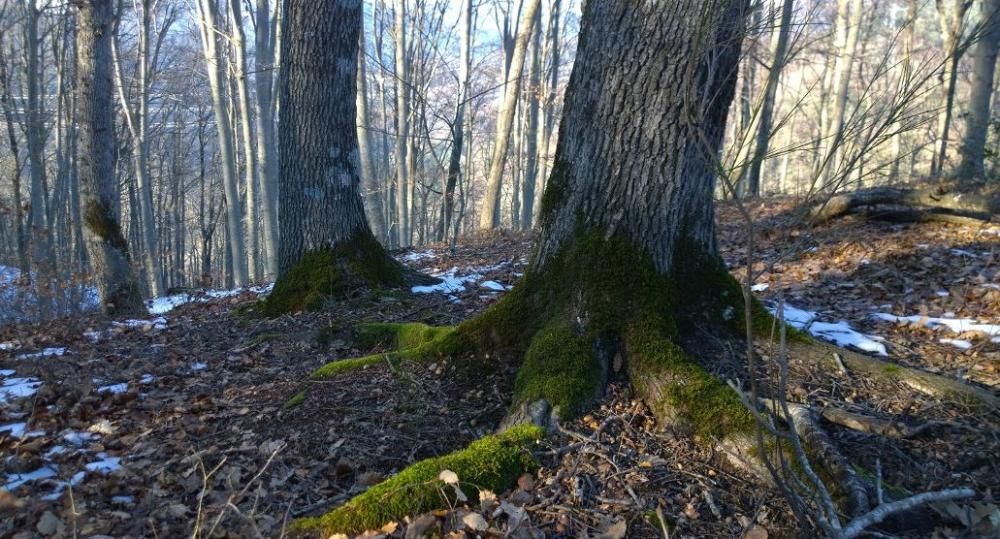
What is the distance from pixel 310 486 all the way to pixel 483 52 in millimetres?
27575

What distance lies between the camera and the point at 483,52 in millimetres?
28000

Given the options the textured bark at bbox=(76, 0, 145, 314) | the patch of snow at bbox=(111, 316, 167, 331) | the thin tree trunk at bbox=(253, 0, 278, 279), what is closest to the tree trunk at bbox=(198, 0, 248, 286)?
the thin tree trunk at bbox=(253, 0, 278, 279)

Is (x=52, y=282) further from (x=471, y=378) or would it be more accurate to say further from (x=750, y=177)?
(x=750, y=177)

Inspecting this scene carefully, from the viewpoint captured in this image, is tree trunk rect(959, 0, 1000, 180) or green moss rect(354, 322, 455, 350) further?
tree trunk rect(959, 0, 1000, 180)

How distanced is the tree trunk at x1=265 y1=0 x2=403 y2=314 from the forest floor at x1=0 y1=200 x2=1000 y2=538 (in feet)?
1.37

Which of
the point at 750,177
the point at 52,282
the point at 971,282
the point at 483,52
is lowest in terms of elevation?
the point at 52,282

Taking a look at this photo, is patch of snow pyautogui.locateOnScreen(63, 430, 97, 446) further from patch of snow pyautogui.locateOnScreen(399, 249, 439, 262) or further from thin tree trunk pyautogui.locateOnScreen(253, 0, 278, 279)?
thin tree trunk pyautogui.locateOnScreen(253, 0, 278, 279)

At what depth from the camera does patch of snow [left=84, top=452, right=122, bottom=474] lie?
3076 mm

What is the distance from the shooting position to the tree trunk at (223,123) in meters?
15.6

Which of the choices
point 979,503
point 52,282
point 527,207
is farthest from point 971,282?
point 527,207

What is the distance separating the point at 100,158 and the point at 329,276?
12.5 ft

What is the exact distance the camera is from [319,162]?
6.16 meters

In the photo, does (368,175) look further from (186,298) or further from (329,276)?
(329,276)

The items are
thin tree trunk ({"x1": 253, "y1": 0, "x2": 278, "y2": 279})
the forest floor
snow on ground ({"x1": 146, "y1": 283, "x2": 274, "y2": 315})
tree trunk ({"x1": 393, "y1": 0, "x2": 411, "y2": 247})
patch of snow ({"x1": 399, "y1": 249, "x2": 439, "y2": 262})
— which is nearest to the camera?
the forest floor
